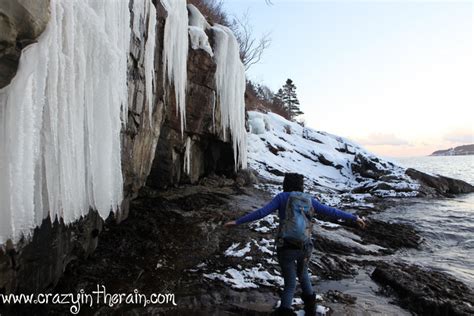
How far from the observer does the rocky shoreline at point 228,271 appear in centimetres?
407

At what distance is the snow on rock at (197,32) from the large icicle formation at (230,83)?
75 cm

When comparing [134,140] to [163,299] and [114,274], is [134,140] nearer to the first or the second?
[114,274]

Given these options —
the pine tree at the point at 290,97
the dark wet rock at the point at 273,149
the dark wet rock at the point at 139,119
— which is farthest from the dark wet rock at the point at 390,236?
the pine tree at the point at 290,97

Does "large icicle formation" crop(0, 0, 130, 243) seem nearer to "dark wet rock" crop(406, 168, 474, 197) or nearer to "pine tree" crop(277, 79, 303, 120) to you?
"dark wet rock" crop(406, 168, 474, 197)

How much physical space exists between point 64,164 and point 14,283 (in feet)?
3.63

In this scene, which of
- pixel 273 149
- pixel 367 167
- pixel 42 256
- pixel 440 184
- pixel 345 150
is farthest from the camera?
pixel 345 150

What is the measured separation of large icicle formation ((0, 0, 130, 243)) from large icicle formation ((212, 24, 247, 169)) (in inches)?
231

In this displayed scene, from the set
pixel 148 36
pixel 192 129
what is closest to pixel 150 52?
pixel 148 36

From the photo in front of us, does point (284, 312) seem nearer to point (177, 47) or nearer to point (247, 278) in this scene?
point (247, 278)

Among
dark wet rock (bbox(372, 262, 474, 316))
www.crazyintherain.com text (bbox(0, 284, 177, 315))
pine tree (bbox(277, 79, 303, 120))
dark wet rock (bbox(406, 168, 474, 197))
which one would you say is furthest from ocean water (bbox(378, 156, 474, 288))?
pine tree (bbox(277, 79, 303, 120))

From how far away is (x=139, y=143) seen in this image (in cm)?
645

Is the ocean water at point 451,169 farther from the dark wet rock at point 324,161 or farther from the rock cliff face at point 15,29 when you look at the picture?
the rock cliff face at point 15,29

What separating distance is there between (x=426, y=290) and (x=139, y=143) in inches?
194

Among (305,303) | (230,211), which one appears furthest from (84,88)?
(230,211)
